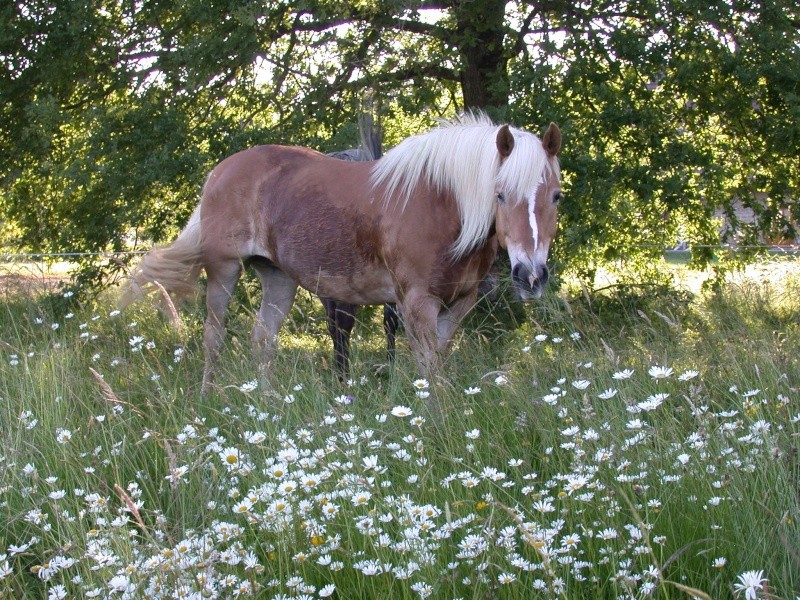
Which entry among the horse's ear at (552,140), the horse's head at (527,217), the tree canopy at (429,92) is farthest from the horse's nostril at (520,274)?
the tree canopy at (429,92)

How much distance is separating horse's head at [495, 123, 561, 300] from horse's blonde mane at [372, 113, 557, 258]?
0.04 feet

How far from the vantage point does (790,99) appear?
791 cm

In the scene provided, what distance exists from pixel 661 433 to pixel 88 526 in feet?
6.69

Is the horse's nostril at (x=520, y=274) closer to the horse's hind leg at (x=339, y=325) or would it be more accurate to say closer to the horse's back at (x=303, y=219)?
the horse's back at (x=303, y=219)

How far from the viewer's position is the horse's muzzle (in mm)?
4695

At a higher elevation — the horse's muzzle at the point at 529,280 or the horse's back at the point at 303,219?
the horse's back at the point at 303,219

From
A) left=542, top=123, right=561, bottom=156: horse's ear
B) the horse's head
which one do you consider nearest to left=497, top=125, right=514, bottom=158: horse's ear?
the horse's head

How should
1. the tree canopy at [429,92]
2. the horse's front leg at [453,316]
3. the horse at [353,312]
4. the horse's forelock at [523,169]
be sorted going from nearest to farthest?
the horse's forelock at [523,169], the horse's front leg at [453,316], the horse at [353,312], the tree canopy at [429,92]

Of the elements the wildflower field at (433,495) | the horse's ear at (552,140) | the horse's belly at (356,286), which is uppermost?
the horse's ear at (552,140)

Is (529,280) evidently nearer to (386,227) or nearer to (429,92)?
(386,227)

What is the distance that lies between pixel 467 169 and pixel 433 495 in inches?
105

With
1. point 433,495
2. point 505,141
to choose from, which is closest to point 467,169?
point 505,141

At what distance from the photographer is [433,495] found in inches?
115

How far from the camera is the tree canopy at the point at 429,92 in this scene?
8.27m
